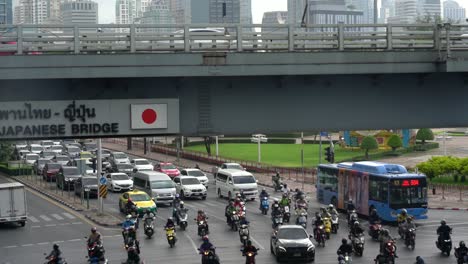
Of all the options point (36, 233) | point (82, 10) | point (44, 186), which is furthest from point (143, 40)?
point (82, 10)

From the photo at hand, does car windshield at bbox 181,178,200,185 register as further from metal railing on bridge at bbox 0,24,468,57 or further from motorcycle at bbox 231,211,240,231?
metal railing on bridge at bbox 0,24,468,57

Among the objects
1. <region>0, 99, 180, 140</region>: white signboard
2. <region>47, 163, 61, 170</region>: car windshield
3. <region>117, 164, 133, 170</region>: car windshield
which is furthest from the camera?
<region>117, 164, 133, 170</region>: car windshield

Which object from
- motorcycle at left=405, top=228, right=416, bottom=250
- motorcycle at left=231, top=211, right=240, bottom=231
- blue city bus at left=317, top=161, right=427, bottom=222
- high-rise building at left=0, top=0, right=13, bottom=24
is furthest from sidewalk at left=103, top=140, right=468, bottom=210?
high-rise building at left=0, top=0, right=13, bottom=24

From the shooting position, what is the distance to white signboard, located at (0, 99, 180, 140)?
18422 millimetres

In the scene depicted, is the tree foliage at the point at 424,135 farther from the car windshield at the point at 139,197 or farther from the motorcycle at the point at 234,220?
the motorcycle at the point at 234,220

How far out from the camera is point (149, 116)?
1919 cm

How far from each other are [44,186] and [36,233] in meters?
20.7

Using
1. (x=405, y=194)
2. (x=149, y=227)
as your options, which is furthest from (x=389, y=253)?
(x=149, y=227)

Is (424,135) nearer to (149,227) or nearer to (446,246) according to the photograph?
(149,227)

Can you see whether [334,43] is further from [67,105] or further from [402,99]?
[67,105]

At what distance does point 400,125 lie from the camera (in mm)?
21172

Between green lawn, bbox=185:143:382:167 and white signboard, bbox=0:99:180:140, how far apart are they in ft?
172

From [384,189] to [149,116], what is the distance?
19638 millimetres

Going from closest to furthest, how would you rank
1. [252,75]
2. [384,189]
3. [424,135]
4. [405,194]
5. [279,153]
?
[252,75], [405,194], [384,189], [424,135], [279,153]
